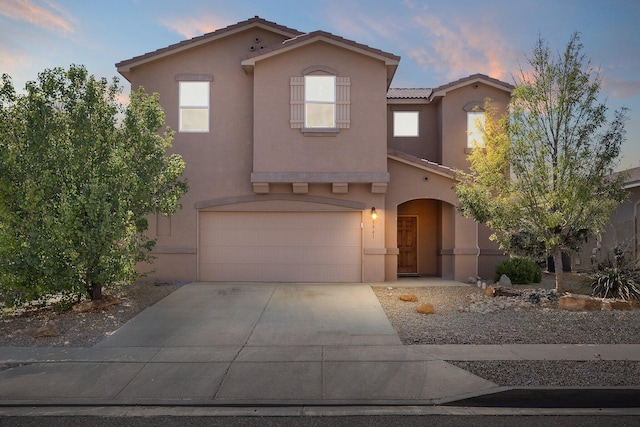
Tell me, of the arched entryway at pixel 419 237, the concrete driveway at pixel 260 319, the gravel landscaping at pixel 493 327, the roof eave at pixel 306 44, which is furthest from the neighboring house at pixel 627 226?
the concrete driveway at pixel 260 319

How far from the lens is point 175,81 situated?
1708 centimetres

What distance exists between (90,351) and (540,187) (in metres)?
10.1

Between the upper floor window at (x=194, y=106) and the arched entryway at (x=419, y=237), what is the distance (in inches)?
286

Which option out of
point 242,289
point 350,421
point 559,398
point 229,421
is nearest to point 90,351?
point 229,421

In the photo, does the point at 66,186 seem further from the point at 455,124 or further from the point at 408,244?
the point at 455,124

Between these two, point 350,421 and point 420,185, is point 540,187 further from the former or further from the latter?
point 350,421

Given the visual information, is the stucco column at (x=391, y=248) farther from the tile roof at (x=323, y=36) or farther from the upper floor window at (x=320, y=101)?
the tile roof at (x=323, y=36)

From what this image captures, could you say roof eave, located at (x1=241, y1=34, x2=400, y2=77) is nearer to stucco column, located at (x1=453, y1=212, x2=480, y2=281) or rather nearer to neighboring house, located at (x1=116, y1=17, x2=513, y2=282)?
neighboring house, located at (x1=116, y1=17, x2=513, y2=282)

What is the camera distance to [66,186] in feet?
39.8

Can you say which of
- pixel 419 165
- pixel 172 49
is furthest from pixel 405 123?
pixel 172 49

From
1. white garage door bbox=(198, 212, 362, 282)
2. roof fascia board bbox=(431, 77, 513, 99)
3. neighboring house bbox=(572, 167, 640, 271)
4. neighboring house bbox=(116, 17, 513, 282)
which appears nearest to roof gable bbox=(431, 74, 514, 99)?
roof fascia board bbox=(431, 77, 513, 99)

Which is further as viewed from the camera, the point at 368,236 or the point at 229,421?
the point at 368,236

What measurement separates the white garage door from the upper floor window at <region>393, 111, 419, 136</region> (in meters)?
5.00

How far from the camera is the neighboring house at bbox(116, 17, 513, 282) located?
53.4 feet
